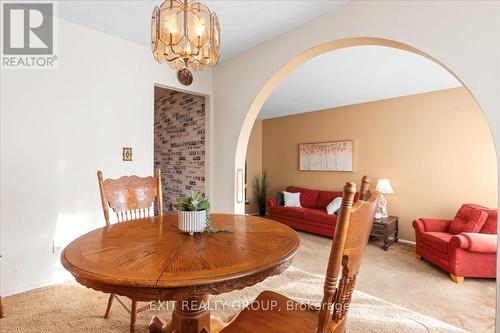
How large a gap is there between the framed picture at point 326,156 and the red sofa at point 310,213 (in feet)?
1.75

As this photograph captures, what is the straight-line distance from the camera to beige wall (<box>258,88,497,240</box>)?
384 centimetres

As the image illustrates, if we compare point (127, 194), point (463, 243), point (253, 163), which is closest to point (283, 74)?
point (127, 194)

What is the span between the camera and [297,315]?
3.88 feet

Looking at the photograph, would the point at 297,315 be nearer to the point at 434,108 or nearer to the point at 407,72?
the point at 407,72

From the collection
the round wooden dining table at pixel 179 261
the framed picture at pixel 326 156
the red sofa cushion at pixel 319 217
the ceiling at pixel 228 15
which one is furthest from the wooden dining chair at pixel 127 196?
the framed picture at pixel 326 156

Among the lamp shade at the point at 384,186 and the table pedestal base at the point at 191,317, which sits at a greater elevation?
the lamp shade at the point at 384,186

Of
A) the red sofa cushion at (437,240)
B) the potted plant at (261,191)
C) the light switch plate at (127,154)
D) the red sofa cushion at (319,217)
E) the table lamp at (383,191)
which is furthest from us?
the potted plant at (261,191)

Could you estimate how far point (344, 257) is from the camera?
915 mm

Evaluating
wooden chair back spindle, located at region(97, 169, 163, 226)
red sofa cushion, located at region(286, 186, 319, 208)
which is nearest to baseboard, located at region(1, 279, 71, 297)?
wooden chair back spindle, located at region(97, 169, 163, 226)

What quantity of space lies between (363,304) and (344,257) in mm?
1778

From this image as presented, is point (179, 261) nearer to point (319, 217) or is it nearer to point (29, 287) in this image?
point (29, 287)

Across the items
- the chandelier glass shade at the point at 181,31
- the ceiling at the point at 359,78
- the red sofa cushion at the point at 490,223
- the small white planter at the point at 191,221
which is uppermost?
the ceiling at the point at 359,78

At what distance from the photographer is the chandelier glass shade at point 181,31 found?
56.2 inches

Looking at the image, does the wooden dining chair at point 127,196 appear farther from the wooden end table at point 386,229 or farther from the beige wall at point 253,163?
the beige wall at point 253,163
